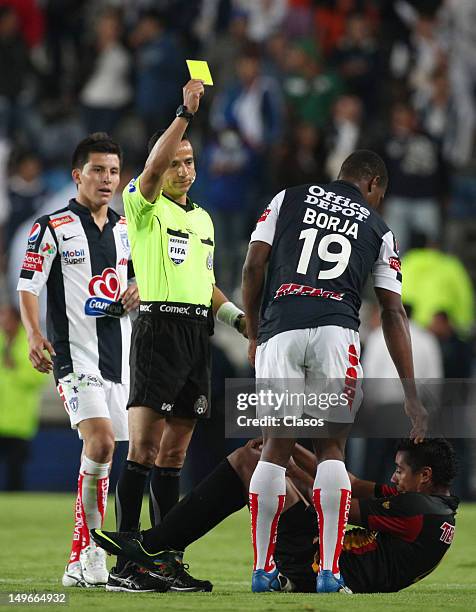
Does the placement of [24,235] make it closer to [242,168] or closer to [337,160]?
[242,168]

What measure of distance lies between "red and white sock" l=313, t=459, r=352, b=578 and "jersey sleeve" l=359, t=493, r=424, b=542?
10.1 inches

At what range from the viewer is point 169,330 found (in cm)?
682

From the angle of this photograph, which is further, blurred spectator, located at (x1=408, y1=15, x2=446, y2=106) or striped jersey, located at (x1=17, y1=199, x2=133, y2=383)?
blurred spectator, located at (x1=408, y1=15, x2=446, y2=106)

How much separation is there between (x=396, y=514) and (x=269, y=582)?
26.5 inches

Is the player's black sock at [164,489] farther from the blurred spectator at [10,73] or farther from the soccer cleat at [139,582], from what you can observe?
the blurred spectator at [10,73]

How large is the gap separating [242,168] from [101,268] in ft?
26.9

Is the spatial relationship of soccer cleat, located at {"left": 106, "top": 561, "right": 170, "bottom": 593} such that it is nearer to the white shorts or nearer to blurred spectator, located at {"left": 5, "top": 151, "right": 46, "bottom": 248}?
the white shorts

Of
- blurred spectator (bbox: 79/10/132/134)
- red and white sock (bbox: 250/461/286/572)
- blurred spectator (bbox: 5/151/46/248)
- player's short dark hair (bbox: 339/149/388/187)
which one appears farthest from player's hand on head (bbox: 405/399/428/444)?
blurred spectator (bbox: 79/10/132/134)

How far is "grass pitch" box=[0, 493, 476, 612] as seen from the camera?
5789mm

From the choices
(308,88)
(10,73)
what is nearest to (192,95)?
(308,88)

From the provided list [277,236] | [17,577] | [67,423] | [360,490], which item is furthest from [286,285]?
[67,423]

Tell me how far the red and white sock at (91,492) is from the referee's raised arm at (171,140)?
1.47 meters

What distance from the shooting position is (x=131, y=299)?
7141 mm

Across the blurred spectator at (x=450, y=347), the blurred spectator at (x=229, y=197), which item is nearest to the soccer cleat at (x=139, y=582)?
the blurred spectator at (x=450, y=347)
